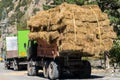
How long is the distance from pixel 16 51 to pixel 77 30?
15.1m

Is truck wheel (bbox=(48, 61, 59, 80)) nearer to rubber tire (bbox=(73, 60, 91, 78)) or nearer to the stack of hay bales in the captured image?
the stack of hay bales

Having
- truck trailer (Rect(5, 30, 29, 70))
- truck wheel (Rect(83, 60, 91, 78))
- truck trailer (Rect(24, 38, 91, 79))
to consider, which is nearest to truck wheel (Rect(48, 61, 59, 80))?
truck trailer (Rect(24, 38, 91, 79))

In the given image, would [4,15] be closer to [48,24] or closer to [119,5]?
[119,5]

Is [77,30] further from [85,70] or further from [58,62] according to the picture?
[85,70]

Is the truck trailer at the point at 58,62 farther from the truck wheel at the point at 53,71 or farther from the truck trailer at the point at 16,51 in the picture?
the truck trailer at the point at 16,51

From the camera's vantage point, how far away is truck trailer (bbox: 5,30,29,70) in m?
35.8

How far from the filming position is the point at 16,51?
3716 centimetres

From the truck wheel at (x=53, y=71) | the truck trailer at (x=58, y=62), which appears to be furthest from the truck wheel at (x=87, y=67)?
the truck wheel at (x=53, y=71)

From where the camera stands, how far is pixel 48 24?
24.2 meters

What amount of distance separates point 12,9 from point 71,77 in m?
73.8

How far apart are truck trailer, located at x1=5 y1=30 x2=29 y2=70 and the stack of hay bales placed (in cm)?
1111

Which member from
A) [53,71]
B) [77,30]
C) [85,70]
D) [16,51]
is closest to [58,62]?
[53,71]

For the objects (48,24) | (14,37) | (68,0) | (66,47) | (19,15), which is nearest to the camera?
(66,47)

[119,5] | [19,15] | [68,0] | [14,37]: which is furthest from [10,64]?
[19,15]
